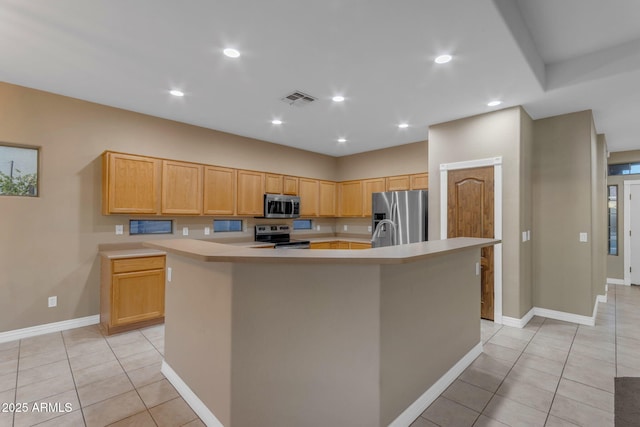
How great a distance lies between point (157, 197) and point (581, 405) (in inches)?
191

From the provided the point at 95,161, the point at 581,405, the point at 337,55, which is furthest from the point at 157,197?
the point at 581,405

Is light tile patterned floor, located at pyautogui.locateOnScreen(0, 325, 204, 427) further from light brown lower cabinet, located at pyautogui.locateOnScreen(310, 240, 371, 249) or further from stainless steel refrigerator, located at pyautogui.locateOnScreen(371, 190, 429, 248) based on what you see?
stainless steel refrigerator, located at pyautogui.locateOnScreen(371, 190, 429, 248)

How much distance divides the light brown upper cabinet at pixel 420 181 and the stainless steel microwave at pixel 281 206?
221cm

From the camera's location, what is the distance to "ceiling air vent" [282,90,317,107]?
3494 millimetres

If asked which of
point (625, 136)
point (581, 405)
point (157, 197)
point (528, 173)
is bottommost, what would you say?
point (581, 405)

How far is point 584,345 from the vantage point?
321cm

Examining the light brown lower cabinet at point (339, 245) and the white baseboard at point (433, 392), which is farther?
the light brown lower cabinet at point (339, 245)

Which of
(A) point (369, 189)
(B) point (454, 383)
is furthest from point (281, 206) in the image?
(B) point (454, 383)

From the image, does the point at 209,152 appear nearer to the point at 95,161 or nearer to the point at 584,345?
the point at 95,161

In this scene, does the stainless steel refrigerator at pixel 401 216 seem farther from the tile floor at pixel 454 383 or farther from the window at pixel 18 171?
the window at pixel 18 171

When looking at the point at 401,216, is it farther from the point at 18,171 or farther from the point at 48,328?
the point at 18,171

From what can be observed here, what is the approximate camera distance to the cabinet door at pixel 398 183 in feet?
18.7

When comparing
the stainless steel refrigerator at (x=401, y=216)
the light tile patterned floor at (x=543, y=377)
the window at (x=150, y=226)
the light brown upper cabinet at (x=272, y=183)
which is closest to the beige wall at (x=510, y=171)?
the light tile patterned floor at (x=543, y=377)

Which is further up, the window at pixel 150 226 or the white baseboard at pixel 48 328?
the window at pixel 150 226
